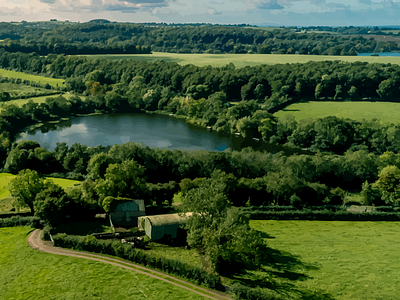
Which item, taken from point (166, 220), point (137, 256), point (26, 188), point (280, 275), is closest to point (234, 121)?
point (166, 220)

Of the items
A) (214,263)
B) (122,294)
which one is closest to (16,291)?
(122,294)

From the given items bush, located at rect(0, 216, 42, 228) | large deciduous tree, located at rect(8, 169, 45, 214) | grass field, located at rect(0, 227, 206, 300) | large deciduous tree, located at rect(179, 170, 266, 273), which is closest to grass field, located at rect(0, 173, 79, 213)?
large deciduous tree, located at rect(8, 169, 45, 214)

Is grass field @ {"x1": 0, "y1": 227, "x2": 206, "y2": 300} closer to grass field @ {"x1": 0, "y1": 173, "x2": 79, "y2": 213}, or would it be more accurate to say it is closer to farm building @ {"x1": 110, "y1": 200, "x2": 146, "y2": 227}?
farm building @ {"x1": 110, "y1": 200, "x2": 146, "y2": 227}

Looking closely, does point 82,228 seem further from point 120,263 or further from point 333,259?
point 333,259

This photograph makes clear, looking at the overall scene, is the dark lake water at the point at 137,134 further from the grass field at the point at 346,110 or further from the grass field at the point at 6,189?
the grass field at the point at 6,189

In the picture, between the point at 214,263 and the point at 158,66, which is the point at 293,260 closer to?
the point at 214,263

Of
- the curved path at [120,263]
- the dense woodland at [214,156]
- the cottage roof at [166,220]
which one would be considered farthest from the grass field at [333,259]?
the cottage roof at [166,220]
